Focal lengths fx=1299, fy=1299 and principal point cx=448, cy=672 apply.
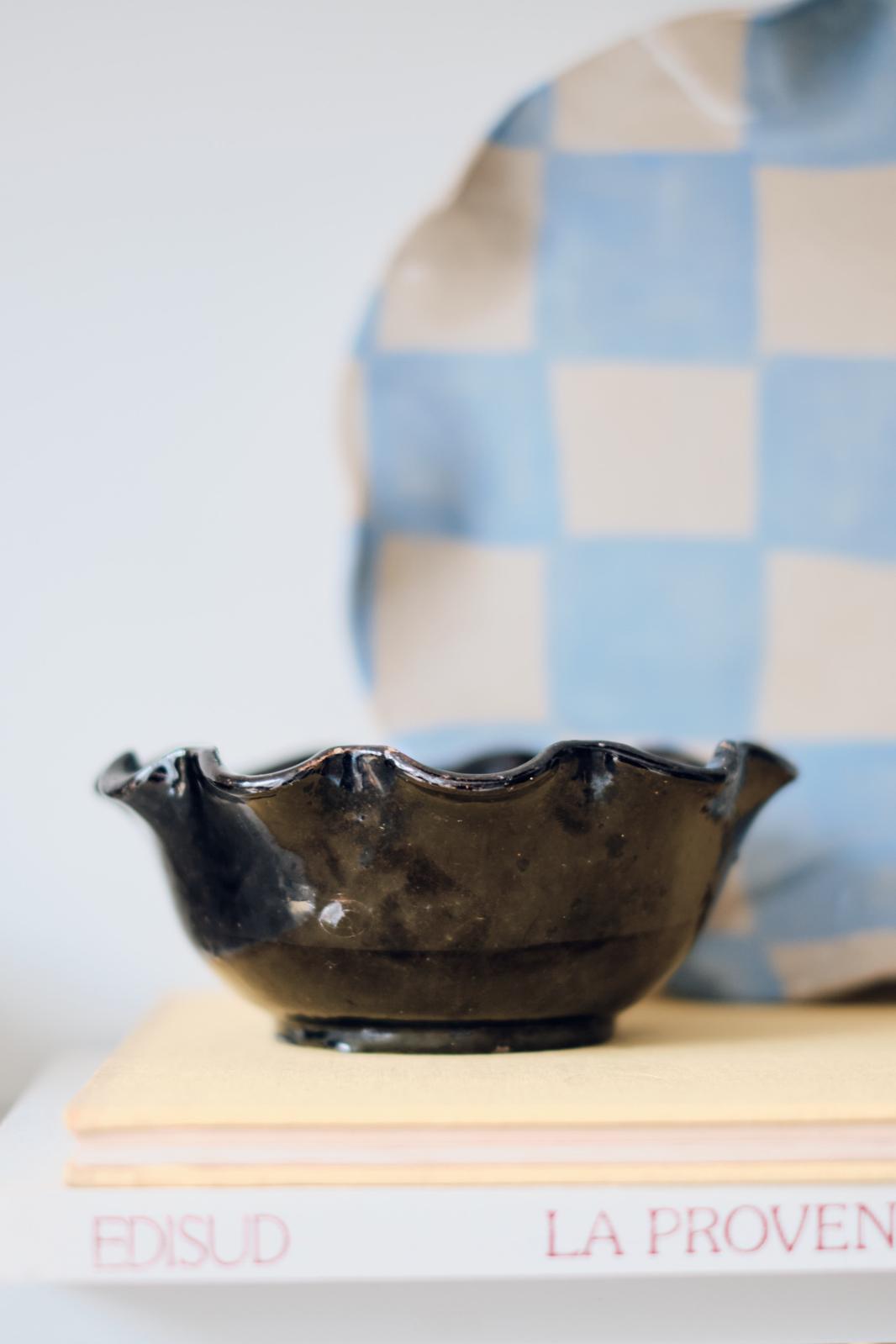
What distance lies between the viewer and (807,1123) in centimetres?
47

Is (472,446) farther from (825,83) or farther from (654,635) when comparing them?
(825,83)

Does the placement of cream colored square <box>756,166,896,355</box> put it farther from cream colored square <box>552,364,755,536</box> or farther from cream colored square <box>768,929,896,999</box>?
cream colored square <box>768,929,896,999</box>

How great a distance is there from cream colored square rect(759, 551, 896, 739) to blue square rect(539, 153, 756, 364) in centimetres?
15

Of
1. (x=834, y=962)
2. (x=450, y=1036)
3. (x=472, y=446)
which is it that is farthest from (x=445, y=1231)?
(x=472, y=446)

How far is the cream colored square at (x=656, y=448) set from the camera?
31.8 inches

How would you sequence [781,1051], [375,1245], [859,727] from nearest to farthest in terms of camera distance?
[375,1245]
[781,1051]
[859,727]

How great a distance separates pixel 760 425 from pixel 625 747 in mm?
359

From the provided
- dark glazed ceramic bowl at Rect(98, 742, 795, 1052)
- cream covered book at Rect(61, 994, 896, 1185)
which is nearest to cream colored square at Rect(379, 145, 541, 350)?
dark glazed ceramic bowl at Rect(98, 742, 795, 1052)

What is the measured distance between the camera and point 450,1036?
1.85ft

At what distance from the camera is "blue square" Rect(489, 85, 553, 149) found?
0.81 m

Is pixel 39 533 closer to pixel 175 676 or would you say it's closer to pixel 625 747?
pixel 175 676

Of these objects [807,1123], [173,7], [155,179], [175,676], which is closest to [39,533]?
[175,676]

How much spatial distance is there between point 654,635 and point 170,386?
35 centimetres

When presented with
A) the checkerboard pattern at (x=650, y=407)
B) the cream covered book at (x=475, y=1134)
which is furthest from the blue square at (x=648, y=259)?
the cream covered book at (x=475, y=1134)
